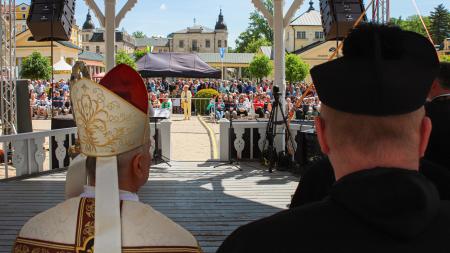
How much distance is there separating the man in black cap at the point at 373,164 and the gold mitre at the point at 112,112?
77 cm

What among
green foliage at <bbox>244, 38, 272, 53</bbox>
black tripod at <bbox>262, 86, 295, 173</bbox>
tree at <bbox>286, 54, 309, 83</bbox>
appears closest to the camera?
black tripod at <bbox>262, 86, 295, 173</bbox>

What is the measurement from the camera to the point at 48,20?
9820mm

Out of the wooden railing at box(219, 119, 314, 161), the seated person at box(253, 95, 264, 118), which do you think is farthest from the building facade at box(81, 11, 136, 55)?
the wooden railing at box(219, 119, 314, 161)

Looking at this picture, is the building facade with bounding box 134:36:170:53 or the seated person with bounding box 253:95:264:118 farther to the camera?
A: the building facade with bounding box 134:36:170:53

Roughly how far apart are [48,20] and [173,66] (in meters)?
9.68

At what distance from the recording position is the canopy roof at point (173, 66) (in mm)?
19109

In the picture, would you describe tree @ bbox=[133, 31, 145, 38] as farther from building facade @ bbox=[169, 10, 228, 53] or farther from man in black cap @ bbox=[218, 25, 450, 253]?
man in black cap @ bbox=[218, 25, 450, 253]

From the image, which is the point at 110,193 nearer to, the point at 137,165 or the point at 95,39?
the point at 137,165

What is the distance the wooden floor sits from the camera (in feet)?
16.9

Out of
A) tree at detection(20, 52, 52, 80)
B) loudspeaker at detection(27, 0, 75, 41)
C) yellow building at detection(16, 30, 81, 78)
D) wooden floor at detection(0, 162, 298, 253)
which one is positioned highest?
yellow building at detection(16, 30, 81, 78)

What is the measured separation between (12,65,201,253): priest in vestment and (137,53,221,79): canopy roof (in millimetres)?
17255

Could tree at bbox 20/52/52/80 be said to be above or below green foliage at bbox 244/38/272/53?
below

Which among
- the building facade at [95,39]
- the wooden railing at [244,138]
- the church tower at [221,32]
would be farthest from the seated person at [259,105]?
the building facade at [95,39]

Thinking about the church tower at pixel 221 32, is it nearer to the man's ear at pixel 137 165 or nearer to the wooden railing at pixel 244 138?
the wooden railing at pixel 244 138
